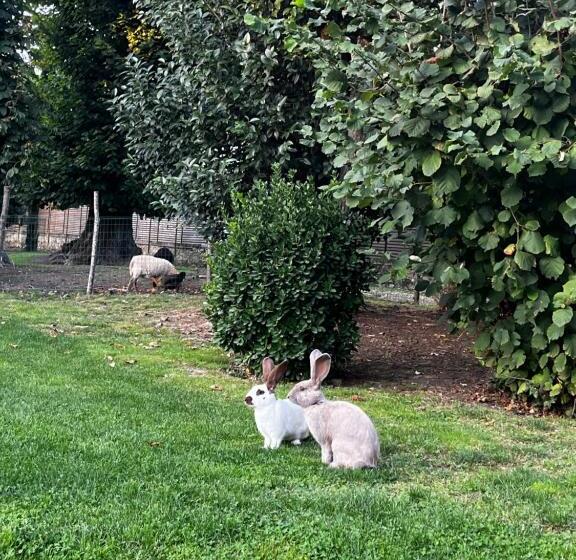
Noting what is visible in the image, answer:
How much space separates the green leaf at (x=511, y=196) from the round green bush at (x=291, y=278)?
7.05 feet

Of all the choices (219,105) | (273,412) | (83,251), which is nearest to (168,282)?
(219,105)

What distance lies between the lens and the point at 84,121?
2325 centimetres

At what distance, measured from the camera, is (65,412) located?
612cm

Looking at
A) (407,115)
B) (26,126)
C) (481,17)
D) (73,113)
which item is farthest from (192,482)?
(73,113)

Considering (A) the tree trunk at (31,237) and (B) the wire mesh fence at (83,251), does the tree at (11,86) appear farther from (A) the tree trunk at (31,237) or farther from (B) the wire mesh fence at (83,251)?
(A) the tree trunk at (31,237)

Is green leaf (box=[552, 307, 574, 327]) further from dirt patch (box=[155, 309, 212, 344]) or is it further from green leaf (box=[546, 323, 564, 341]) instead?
dirt patch (box=[155, 309, 212, 344])

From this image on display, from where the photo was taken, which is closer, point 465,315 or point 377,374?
point 465,315

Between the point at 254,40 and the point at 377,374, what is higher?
the point at 254,40

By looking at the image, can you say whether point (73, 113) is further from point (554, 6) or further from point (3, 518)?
point (3, 518)

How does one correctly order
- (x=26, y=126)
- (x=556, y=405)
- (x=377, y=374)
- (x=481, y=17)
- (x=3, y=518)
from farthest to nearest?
1. (x=26, y=126)
2. (x=377, y=374)
3. (x=556, y=405)
4. (x=481, y=17)
5. (x=3, y=518)

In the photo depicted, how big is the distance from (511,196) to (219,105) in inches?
206

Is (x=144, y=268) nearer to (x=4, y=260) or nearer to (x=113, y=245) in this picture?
(x=4, y=260)

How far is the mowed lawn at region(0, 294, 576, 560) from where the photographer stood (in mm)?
3609

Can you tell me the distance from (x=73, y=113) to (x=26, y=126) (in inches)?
299
